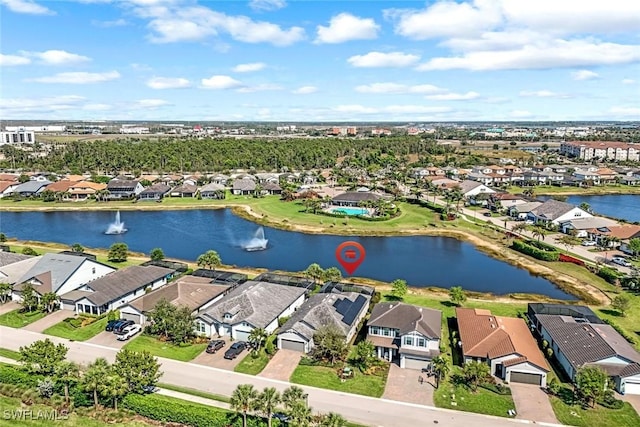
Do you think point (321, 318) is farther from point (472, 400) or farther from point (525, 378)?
point (525, 378)

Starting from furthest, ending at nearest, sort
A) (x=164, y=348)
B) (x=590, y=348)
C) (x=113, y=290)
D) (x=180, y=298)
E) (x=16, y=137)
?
(x=16, y=137) → (x=113, y=290) → (x=180, y=298) → (x=164, y=348) → (x=590, y=348)

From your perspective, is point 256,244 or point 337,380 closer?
point 337,380

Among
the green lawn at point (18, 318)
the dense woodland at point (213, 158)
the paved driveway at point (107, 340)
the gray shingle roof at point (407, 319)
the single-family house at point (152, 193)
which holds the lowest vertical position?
the paved driveway at point (107, 340)

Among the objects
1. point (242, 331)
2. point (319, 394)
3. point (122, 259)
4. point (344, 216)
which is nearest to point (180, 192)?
point (344, 216)

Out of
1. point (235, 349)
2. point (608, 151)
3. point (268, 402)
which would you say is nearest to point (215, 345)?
point (235, 349)

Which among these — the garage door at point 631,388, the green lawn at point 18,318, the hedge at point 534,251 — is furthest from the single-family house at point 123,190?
the garage door at point 631,388

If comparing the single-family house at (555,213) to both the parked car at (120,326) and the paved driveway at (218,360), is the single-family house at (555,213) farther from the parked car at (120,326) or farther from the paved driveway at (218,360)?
the parked car at (120,326)
